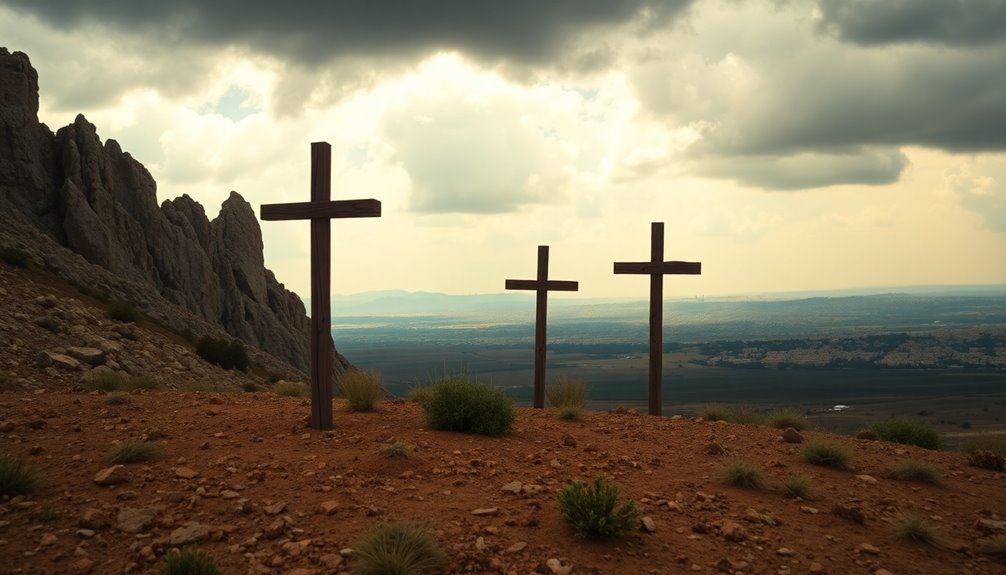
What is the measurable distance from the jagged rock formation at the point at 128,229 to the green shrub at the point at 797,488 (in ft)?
87.5

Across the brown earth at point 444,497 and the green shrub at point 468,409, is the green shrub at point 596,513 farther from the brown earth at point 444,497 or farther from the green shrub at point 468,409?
the green shrub at point 468,409

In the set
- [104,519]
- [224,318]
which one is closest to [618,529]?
[104,519]

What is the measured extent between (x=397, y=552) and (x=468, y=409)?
4.93 metres

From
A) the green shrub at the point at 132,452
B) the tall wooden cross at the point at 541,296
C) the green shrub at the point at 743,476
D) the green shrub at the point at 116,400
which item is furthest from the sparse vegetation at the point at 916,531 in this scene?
the green shrub at the point at 116,400

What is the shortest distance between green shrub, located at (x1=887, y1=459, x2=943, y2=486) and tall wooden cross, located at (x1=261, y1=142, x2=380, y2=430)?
8271mm

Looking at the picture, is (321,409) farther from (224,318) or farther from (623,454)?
(224,318)

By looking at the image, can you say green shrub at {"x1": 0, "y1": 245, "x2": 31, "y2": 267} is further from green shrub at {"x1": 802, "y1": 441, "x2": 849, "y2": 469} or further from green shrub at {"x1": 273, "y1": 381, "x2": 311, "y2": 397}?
green shrub at {"x1": 802, "y1": 441, "x2": 849, "y2": 469}

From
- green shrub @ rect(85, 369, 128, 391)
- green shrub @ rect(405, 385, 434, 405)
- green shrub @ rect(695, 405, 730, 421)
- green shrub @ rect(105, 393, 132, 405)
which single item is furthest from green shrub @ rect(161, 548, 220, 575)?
green shrub @ rect(695, 405, 730, 421)

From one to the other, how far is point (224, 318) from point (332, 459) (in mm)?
37450

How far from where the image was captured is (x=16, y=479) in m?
7.49

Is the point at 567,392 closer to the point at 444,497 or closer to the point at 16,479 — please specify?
the point at 444,497

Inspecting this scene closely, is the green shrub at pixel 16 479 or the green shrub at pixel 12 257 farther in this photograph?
the green shrub at pixel 12 257

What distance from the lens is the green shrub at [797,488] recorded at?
28.1ft

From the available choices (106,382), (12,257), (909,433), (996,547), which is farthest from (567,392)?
(12,257)
